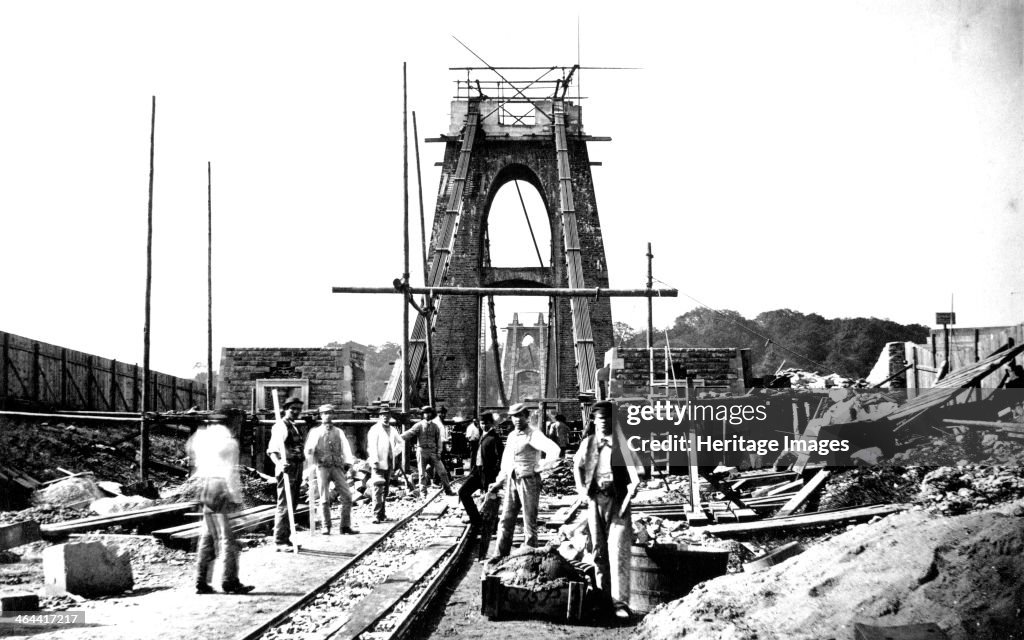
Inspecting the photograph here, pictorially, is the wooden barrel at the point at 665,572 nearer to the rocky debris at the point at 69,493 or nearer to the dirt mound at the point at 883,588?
the dirt mound at the point at 883,588

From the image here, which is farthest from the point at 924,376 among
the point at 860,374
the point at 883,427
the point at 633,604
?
the point at 860,374

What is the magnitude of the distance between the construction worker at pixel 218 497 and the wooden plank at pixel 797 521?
4.66m

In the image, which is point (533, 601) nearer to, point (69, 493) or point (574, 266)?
point (69, 493)

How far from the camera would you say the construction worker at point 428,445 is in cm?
1576

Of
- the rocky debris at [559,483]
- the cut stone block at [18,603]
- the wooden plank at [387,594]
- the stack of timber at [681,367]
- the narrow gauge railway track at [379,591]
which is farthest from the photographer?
the stack of timber at [681,367]

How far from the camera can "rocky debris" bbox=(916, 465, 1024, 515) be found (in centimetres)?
846

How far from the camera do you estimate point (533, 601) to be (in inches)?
278

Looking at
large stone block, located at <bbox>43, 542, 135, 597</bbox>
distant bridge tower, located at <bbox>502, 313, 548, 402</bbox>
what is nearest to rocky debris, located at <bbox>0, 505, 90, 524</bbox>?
large stone block, located at <bbox>43, 542, 135, 597</bbox>

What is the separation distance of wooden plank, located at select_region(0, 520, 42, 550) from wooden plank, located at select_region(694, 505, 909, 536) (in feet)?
24.7

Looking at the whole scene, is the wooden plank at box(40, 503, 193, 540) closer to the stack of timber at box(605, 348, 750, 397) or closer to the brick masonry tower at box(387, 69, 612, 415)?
the stack of timber at box(605, 348, 750, 397)

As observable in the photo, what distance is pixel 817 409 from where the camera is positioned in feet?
46.2

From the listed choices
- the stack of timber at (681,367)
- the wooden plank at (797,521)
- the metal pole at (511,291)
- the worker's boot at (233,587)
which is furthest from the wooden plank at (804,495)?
the stack of timber at (681,367)

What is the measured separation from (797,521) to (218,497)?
5543mm

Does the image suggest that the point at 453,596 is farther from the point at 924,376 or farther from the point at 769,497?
the point at 924,376
